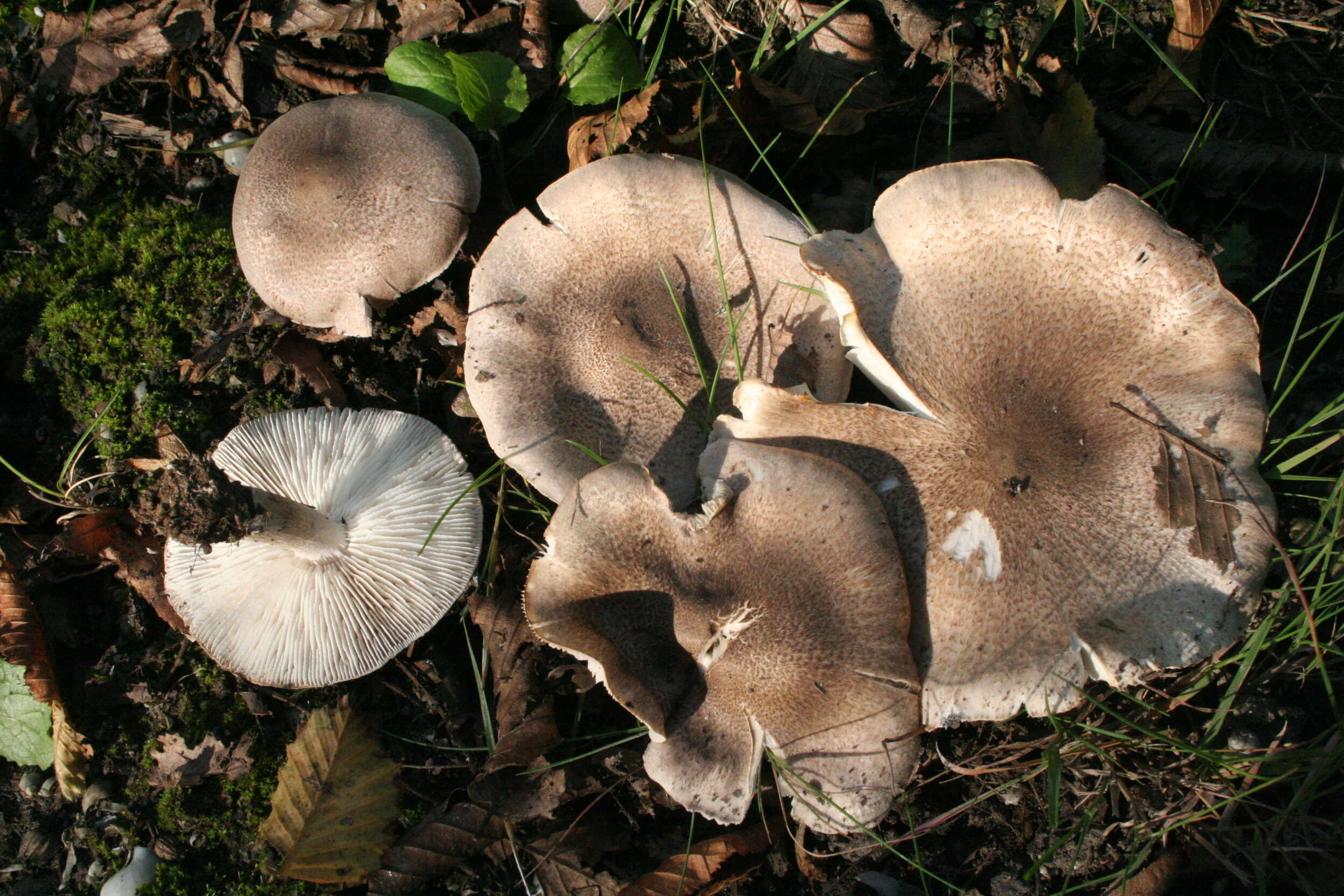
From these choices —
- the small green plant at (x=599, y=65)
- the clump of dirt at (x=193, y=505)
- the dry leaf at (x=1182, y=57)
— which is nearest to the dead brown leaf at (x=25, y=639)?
the clump of dirt at (x=193, y=505)

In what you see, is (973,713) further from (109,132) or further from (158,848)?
(109,132)

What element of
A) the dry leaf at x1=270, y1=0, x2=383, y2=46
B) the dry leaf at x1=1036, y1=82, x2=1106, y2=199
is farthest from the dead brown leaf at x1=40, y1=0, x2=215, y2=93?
the dry leaf at x1=1036, y1=82, x2=1106, y2=199

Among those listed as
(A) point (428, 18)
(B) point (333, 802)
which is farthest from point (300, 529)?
(A) point (428, 18)

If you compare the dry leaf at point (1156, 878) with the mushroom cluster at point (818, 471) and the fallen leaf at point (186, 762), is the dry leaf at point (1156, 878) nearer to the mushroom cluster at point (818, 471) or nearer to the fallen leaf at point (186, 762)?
the mushroom cluster at point (818, 471)

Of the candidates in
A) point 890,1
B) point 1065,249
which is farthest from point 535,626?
point 890,1

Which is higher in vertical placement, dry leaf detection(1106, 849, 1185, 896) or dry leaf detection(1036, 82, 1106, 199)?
dry leaf detection(1036, 82, 1106, 199)

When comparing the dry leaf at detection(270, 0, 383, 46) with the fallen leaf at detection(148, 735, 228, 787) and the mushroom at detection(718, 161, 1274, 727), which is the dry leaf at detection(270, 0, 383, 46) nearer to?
the mushroom at detection(718, 161, 1274, 727)
